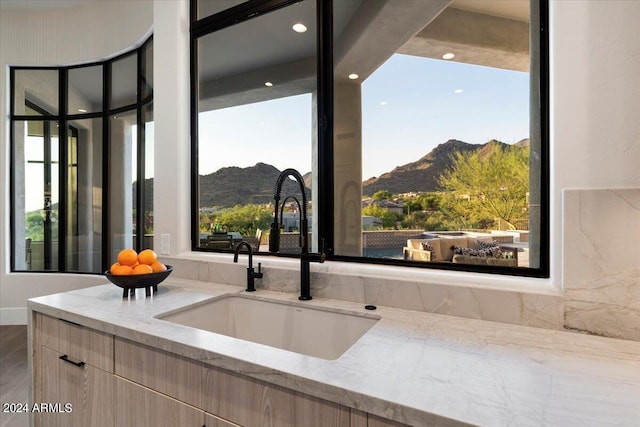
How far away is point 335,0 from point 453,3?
613 millimetres

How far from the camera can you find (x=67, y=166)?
371cm

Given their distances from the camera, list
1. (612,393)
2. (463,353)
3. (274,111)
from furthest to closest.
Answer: (274,111), (463,353), (612,393)

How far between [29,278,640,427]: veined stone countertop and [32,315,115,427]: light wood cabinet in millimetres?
104

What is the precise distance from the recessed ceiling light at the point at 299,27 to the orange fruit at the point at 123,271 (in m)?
1.50

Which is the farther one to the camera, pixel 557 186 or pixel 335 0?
pixel 335 0

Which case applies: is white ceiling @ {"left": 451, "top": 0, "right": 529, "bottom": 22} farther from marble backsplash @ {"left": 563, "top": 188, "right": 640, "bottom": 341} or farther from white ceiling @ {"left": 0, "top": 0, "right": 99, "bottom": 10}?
white ceiling @ {"left": 0, "top": 0, "right": 99, "bottom": 10}

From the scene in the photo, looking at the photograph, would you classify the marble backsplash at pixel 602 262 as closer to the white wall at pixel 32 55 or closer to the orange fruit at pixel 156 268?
the orange fruit at pixel 156 268

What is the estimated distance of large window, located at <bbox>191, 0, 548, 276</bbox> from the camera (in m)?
1.29

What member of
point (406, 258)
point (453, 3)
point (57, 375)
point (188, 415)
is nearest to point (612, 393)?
point (406, 258)

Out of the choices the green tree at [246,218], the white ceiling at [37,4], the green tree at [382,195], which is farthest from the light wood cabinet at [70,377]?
the white ceiling at [37,4]

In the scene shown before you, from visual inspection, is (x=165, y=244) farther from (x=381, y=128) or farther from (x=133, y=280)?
(x=381, y=128)

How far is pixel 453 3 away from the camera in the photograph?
4.73 feet

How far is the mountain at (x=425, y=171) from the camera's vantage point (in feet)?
4.62

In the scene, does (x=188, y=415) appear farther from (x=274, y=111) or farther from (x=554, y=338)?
(x=274, y=111)
